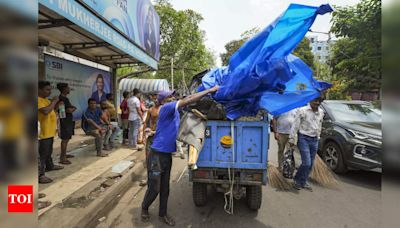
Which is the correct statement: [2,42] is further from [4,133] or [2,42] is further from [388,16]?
[388,16]

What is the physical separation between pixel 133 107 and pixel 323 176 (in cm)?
536

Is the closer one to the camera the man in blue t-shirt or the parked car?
the man in blue t-shirt

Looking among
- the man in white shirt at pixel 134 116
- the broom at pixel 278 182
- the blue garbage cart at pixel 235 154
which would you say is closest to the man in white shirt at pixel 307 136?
the broom at pixel 278 182

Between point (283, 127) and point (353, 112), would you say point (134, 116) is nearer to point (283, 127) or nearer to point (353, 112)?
point (283, 127)

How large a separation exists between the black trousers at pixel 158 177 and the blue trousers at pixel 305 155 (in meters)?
2.69

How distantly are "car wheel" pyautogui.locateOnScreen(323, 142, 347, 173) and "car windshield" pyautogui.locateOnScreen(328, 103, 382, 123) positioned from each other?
0.71 meters

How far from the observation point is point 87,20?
424cm

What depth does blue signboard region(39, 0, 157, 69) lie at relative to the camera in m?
3.42

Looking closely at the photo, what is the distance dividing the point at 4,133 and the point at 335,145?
6.13 meters

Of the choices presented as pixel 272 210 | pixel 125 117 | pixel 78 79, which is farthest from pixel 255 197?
pixel 78 79

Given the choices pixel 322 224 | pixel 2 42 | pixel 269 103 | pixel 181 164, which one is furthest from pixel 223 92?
pixel 181 164

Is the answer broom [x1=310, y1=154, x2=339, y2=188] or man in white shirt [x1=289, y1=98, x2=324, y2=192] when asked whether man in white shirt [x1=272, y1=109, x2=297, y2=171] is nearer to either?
man in white shirt [x1=289, y1=98, x2=324, y2=192]

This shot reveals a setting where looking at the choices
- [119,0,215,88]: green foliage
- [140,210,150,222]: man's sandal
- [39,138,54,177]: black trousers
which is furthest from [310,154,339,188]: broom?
[119,0,215,88]: green foliage

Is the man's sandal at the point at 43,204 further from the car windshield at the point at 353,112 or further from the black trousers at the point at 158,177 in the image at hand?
the car windshield at the point at 353,112
